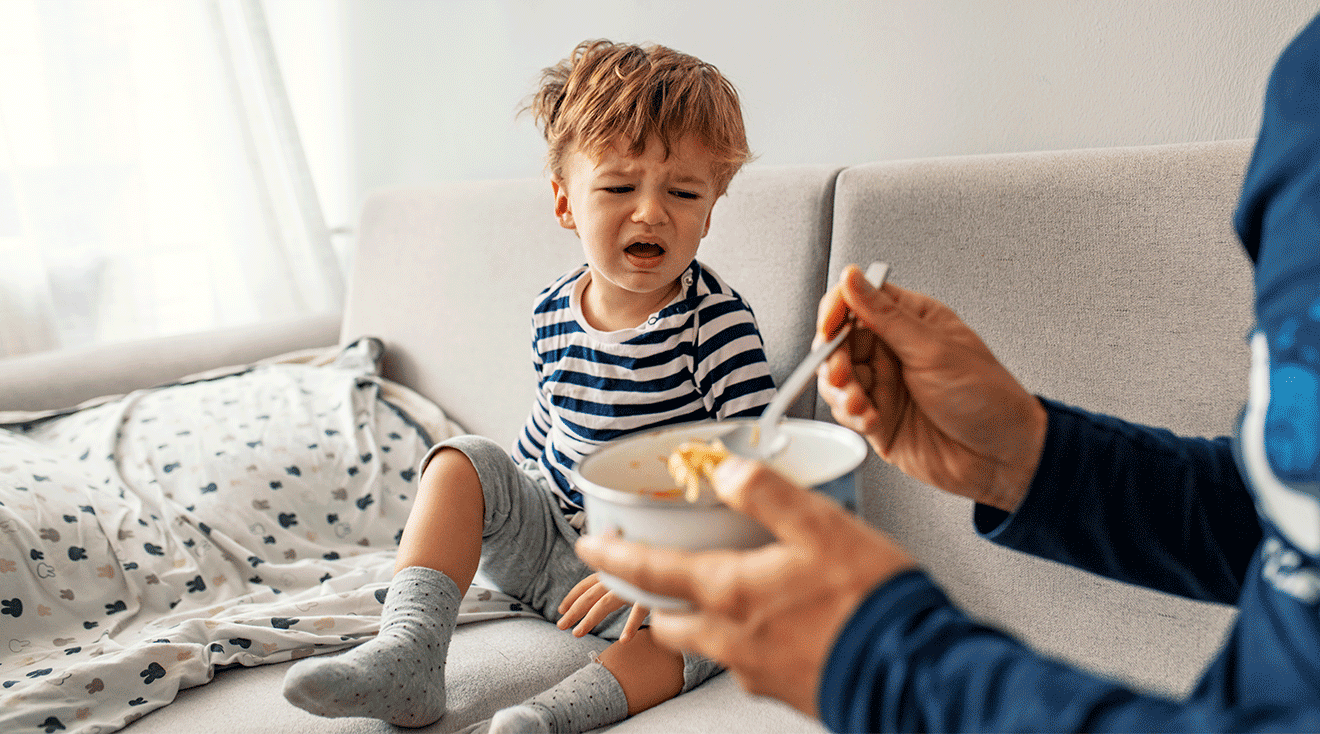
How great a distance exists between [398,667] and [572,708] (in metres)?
0.18

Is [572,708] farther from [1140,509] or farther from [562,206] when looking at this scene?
[562,206]

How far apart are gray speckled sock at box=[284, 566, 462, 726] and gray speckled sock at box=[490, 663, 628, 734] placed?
78 millimetres

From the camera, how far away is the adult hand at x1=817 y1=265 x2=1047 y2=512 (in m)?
0.67

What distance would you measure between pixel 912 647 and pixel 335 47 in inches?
88.6

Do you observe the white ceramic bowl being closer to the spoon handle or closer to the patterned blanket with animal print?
the spoon handle

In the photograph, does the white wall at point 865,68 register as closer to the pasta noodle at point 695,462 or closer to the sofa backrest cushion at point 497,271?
the sofa backrest cushion at point 497,271

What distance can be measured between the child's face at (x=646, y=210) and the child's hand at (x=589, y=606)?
37 centimetres

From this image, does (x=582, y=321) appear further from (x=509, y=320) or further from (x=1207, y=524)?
(x=1207, y=524)

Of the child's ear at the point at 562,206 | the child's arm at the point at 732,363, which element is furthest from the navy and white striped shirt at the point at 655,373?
the child's ear at the point at 562,206

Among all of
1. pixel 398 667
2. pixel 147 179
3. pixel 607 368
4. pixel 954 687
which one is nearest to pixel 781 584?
pixel 954 687

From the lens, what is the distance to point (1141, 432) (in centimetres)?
67

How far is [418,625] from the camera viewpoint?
0.92 meters

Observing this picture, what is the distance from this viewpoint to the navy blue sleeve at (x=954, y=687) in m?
0.40

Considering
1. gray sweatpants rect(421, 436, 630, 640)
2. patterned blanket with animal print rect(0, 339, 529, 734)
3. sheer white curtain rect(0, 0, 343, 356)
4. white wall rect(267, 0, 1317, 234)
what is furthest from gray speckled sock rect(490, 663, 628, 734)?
sheer white curtain rect(0, 0, 343, 356)
